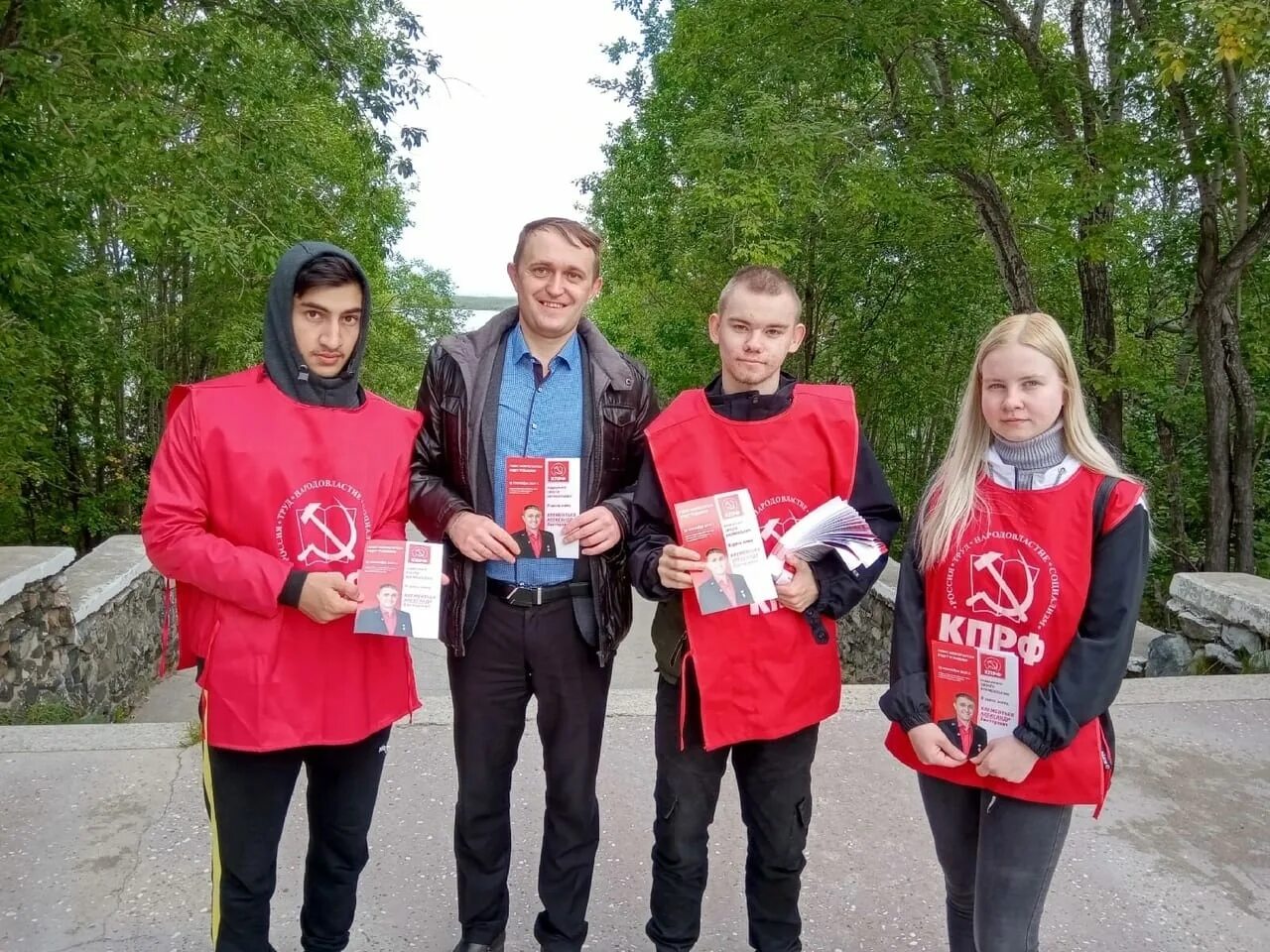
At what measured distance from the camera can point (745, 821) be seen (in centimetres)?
268

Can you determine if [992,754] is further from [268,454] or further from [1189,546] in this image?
[1189,546]

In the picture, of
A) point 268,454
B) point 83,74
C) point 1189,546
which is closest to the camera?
point 268,454

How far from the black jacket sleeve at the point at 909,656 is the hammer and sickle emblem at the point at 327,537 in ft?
4.44

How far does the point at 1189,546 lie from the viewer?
13352mm

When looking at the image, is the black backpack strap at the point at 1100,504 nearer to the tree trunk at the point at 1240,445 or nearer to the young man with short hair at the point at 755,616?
the young man with short hair at the point at 755,616

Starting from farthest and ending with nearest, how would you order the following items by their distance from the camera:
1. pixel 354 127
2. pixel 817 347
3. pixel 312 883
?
pixel 817 347 → pixel 354 127 → pixel 312 883

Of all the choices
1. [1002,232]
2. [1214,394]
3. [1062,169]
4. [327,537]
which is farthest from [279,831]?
[1002,232]

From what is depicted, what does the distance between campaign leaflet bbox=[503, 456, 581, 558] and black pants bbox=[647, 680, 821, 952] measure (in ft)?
1.85

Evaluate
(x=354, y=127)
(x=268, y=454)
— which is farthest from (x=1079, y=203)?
(x=268, y=454)

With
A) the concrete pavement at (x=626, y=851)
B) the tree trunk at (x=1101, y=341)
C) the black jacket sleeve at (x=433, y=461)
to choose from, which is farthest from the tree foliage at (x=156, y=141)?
the tree trunk at (x=1101, y=341)

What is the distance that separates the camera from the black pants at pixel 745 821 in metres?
2.62

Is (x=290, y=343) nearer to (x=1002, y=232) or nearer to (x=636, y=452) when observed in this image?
(x=636, y=452)

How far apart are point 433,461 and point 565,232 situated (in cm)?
74

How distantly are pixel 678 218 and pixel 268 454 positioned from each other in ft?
39.2
